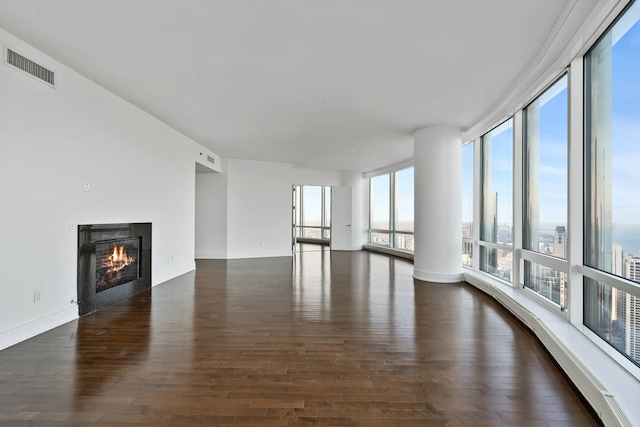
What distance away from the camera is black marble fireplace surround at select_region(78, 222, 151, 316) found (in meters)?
3.69

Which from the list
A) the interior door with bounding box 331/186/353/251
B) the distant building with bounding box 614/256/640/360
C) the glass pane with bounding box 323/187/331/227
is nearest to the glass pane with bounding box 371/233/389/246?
the interior door with bounding box 331/186/353/251

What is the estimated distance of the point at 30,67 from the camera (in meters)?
2.97

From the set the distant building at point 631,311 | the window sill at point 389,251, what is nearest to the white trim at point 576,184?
the distant building at point 631,311

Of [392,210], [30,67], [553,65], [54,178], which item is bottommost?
[392,210]

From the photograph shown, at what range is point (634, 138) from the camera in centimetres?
223

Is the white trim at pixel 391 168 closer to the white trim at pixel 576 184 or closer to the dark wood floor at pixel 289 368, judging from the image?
the dark wood floor at pixel 289 368

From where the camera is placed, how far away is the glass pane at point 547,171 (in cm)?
336

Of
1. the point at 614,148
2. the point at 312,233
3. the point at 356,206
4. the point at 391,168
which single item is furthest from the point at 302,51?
the point at 312,233

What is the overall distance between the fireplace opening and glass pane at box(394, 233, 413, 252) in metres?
6.77

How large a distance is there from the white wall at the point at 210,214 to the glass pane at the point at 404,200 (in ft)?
17.0

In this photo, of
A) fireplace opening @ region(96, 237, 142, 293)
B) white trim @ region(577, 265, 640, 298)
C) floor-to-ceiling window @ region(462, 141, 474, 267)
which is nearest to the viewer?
white trim @ region(577, 265, 640, 298)

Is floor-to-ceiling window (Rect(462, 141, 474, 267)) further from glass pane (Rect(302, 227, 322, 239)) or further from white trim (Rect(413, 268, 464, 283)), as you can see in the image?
glass pane (Rect(302, 227, 322, 239))

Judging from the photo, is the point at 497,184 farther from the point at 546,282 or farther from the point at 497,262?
the point at 546,282

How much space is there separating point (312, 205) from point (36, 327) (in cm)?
1093
